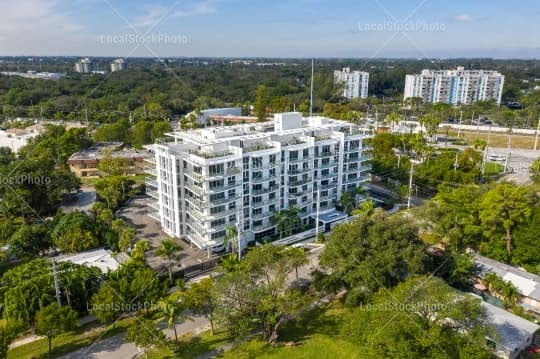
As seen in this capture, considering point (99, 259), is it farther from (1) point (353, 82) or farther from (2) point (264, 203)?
(1) point (353, 82)

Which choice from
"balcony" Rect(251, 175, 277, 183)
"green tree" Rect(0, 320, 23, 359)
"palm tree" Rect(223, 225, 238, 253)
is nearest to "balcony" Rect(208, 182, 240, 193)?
"balcony" Rect(251, 175, 277, 183)

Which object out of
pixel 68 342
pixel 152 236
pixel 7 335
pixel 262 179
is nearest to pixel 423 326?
pixel 262 179

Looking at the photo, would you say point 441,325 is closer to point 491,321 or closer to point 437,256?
point 491,321

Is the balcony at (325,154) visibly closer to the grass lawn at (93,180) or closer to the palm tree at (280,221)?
the palm tree at (280,221)

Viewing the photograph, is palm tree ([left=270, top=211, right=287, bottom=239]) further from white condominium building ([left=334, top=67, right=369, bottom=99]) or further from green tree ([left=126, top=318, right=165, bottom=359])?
white condominium building ([left=334, top=67, right=369, bottom=99])

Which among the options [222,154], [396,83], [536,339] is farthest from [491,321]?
[396,83]

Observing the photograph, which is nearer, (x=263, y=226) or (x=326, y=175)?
(x=263, y=226)
